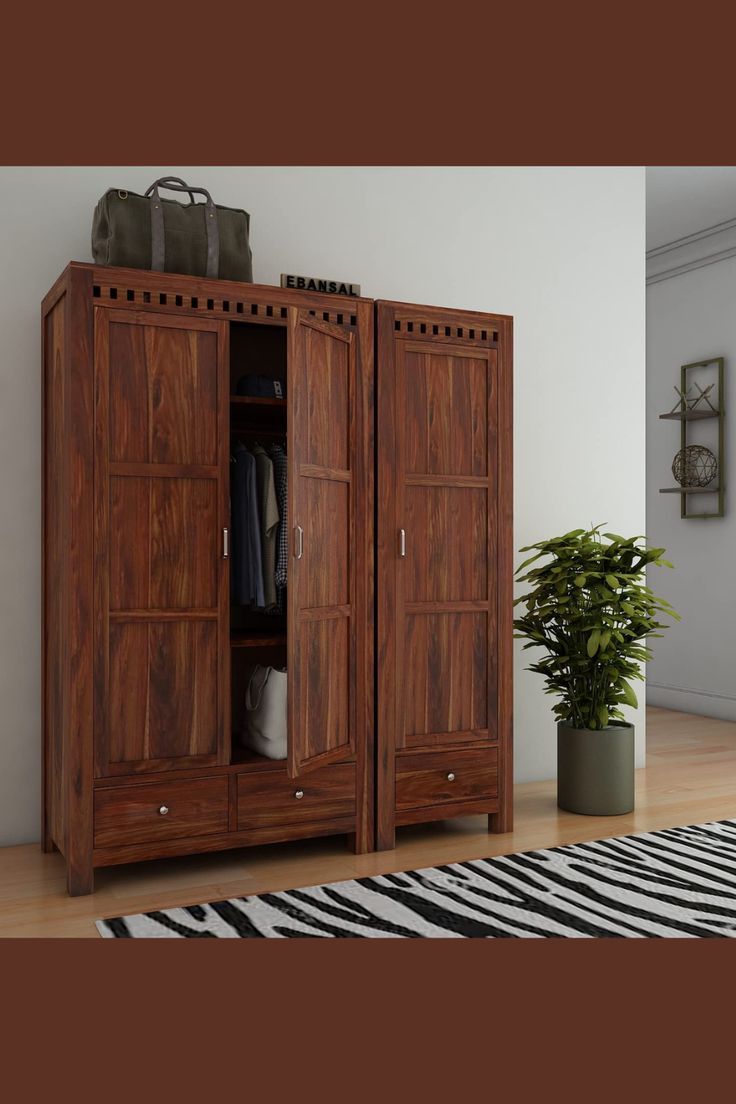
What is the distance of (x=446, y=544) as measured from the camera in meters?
3.41

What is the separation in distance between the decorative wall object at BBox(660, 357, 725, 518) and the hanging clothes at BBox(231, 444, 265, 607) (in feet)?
12.7

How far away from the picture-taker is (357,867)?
312cm

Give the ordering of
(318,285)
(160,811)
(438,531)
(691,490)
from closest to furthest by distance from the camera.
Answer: (160,811) < (318,285) < (438,531) < (691,490)

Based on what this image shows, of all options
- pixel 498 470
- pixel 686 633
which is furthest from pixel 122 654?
pixel 686 633

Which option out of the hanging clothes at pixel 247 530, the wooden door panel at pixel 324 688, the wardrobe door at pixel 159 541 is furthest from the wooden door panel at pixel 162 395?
the wooden door panel at pixel 324 688

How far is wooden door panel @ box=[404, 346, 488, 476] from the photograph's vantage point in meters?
3.35

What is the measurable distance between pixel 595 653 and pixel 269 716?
4.24 ft

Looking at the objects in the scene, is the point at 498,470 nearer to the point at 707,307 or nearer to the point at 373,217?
the point at 373,217

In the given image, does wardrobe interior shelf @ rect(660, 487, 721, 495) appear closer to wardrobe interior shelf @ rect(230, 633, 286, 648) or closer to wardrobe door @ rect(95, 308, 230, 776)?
wardrobe interior shelf @ rect(230, 633, 286, 648)

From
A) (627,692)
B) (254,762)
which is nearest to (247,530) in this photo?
(254,762)

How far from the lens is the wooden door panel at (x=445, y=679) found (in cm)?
336

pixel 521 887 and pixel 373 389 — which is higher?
pixel 373 389

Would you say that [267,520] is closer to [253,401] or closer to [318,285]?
[253,401]

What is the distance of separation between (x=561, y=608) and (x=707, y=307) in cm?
332
